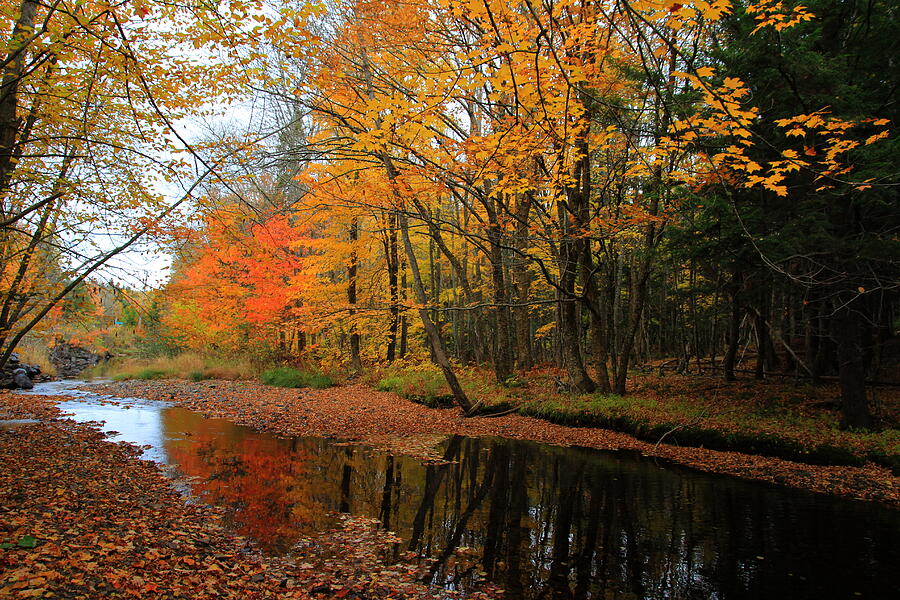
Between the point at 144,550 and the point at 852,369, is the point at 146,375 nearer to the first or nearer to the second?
the point at 144,550

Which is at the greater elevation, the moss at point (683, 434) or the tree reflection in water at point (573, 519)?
the moss at point (683, 434)

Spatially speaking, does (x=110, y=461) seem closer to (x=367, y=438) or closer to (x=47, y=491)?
(x=47, y=491)

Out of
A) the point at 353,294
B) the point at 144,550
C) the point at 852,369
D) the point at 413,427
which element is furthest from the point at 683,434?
the point at 353,294

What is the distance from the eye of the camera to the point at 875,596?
161 inches

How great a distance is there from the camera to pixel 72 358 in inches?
1184

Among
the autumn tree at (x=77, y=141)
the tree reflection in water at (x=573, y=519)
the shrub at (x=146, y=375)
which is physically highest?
the autumn tree at (x=77, y=141)

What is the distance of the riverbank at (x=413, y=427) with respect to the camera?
7250 mm

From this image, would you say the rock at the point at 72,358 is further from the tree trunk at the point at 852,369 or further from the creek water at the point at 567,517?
the tree trunk at the point at 852,369

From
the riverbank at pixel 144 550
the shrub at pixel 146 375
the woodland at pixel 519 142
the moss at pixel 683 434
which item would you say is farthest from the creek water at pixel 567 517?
the shrub at pixel 146 375

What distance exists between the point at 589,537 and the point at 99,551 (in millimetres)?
4510

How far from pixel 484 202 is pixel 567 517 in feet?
20.2

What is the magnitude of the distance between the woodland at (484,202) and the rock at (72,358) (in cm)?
1224

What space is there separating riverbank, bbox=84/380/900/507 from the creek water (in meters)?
0.58

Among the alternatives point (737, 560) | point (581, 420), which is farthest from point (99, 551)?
point (581, 420)
